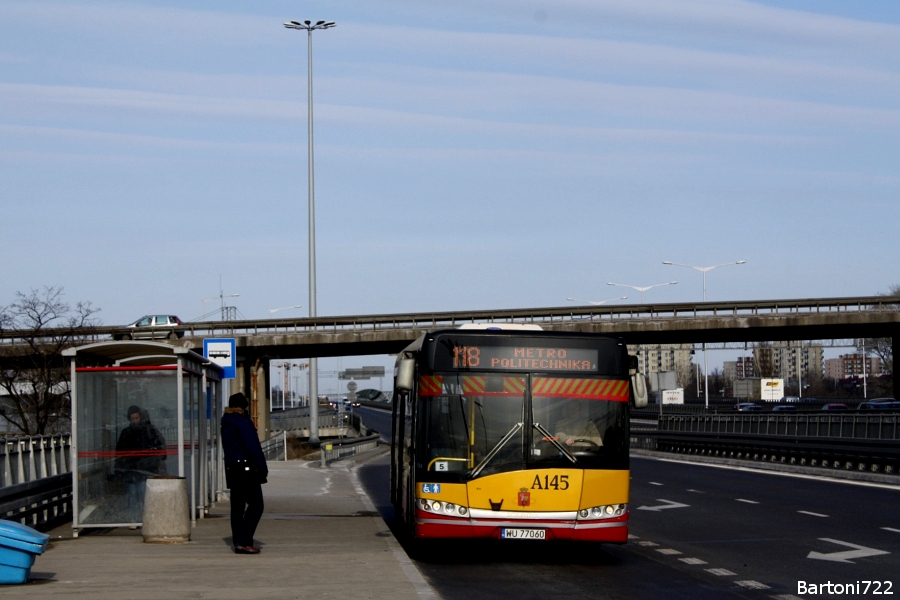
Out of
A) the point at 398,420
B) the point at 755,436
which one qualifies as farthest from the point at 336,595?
the point at 755,436

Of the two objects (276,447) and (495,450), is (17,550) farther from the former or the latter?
(276,447)

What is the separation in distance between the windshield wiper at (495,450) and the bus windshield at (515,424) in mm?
11

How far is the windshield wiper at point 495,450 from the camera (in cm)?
1296

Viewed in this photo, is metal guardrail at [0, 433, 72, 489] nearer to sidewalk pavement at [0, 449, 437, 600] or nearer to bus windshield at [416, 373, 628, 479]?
sidewalk pavement at [0, 449, 437, 600]

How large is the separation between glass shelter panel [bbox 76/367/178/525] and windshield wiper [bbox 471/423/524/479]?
4.42m

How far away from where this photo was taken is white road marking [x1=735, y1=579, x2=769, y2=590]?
35.9 ft

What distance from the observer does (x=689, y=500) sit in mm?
23391

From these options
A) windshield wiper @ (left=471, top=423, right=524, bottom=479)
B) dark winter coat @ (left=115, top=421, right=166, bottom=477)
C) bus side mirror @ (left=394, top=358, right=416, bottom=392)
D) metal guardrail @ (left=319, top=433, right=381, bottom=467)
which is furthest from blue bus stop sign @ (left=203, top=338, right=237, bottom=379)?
metal guardrail @ (left=319, top=433, right=381, bottom=467)

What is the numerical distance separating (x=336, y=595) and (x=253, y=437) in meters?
3.62

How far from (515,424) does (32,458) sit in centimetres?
700

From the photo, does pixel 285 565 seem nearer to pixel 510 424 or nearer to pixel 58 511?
pixel 510 424

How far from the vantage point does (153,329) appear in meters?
55.1

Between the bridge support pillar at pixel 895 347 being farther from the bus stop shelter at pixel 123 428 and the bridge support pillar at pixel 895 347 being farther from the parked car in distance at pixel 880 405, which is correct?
the bus stop shelter at pixel 123 428

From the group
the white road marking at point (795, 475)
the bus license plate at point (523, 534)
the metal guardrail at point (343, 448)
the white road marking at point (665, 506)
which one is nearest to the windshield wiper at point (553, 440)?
the bus license plate at point (523, 534)
